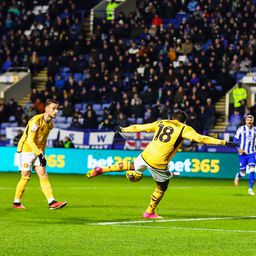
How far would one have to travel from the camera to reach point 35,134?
1848 centimetres

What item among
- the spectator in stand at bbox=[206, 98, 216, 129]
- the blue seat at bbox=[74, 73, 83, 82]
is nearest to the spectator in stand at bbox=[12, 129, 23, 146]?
the blue seat at bbox=[74, 73, 83, 82]

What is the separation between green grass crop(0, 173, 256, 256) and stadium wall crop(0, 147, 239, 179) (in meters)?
6.84

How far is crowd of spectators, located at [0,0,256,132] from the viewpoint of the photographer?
38719 mm

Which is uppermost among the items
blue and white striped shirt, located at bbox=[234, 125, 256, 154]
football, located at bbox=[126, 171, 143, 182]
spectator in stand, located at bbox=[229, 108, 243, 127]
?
football, located at bbox=[126, 171, 143, 182]

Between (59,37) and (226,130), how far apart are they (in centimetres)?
1260

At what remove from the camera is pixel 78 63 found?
44.4 m

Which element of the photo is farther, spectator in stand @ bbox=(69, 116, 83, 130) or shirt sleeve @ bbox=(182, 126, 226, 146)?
spectator in stand @ bbox=(69, 116, 83, 130)

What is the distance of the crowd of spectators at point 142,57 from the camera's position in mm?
38719

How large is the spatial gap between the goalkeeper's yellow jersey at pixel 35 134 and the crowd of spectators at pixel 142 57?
1723cm

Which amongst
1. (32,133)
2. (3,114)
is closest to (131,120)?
(3,114)

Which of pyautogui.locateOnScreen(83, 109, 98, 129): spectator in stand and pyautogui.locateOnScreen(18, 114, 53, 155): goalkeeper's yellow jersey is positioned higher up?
pyautogui.locateOnScreen(18, 114, 53, 155): goalkeeper's yellow jersey

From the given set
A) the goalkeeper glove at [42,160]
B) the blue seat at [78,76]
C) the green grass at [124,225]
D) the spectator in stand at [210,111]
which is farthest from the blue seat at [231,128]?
the goalkeeper glove at [42,160]

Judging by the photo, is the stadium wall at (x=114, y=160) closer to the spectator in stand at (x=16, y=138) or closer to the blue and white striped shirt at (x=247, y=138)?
the spectator in stand at (x=16, y=138)

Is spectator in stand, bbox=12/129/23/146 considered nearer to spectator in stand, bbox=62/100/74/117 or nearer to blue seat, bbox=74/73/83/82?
spectator in stand, bbox=62/100/74/117
